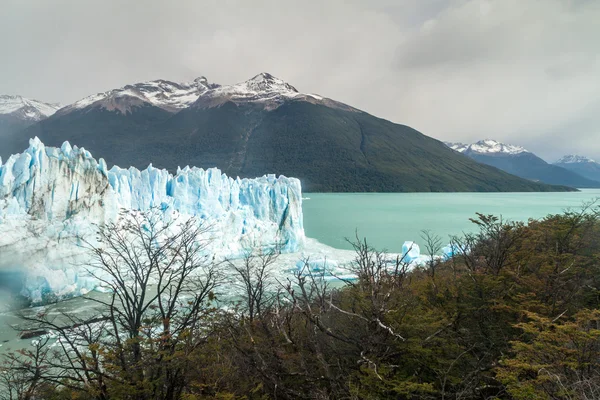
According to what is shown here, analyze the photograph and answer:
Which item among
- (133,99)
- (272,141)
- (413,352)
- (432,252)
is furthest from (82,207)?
(133,99)

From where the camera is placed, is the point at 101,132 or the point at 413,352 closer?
the point at 413,352

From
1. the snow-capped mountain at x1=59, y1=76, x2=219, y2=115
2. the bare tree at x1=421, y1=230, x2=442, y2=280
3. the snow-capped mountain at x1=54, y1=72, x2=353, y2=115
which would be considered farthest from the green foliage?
the snow-capped mountain at x1=59, y1=76, x2=219, y2=115

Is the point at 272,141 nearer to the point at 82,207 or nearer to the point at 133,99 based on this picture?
the point at 133,99

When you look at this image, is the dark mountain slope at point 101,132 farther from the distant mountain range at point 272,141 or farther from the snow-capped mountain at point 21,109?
the snow-capped mountain at point 21,109

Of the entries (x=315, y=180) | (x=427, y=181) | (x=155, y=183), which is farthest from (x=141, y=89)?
(x=155, y=183)

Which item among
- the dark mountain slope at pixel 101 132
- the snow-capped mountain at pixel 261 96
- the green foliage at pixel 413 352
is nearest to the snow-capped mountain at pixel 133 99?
the dark mountain slope at pixel 101 132

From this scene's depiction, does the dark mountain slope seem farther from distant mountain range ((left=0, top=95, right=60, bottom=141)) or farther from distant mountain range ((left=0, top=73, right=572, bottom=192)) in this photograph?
distant mountain range ((left=0, top=95, right=60, bottom=141))
